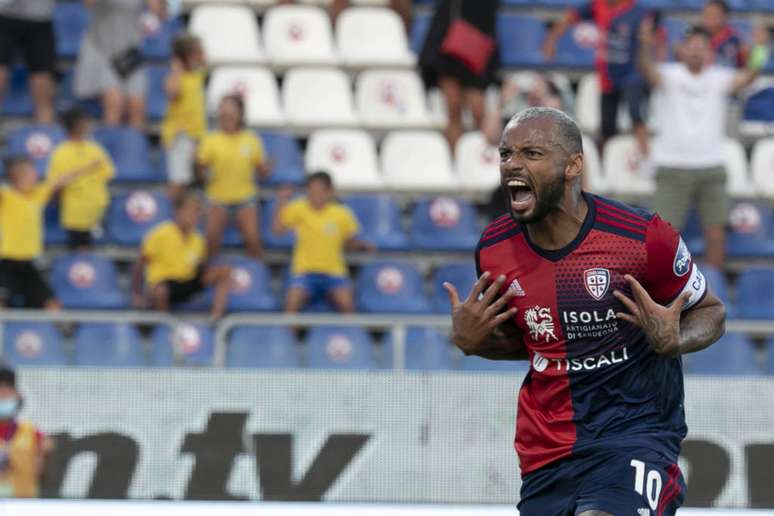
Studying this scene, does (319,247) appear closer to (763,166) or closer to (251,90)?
(251,90)

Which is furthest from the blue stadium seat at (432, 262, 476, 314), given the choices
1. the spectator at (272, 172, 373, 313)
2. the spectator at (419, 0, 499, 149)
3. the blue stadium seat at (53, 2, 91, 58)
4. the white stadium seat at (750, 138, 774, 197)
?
the blue stadium seat at (53, 2, 91, 58)

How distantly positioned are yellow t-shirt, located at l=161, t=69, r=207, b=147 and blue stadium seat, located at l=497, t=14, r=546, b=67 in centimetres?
271

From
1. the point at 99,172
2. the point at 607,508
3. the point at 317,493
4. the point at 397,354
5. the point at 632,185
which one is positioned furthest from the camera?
the point at 632,185

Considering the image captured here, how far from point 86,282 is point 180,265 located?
738 mm

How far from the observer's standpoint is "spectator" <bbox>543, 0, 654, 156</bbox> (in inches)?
473

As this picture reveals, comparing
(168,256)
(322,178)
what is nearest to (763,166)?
(322,178)

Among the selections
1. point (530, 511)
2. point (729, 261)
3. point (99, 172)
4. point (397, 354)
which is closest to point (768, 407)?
point (397, 354)

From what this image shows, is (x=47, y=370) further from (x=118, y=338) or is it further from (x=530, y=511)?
(x=530, y=511)

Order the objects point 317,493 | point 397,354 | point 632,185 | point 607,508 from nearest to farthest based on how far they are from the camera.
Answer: point 607,508 → point 317,493 → point 397,354 → point 632,185

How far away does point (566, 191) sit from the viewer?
16.6 ft

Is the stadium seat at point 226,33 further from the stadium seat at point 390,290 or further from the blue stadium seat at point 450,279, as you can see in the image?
the blue stadium seat at point 450,279

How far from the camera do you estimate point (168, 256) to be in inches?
421

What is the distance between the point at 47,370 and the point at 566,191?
4.63m

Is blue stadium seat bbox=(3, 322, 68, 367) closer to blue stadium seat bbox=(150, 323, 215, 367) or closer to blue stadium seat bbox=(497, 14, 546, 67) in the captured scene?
blue stadium seat bbox=(150, 323, 215, 367)
